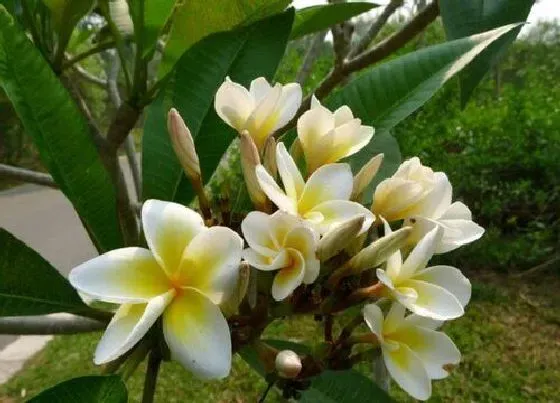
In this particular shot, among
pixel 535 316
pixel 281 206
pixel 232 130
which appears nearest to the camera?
pixel 281 206

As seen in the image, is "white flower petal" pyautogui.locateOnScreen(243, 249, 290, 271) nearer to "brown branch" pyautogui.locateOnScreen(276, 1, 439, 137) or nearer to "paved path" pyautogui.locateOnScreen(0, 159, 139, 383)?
"brown branch" pyautogui.locateOnScreen(276, 1, 439, 137)

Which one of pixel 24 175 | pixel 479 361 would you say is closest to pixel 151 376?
pixel 24 175

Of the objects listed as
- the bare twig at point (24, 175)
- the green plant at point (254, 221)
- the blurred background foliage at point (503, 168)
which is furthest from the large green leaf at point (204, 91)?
the blurred background foliage at point (503, 168)

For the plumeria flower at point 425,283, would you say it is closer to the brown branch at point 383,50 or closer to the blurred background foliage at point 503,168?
the brown branch at point 383,50

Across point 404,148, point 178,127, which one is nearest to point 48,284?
point 178,127

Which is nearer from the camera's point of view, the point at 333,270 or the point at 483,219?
the point at 333,270

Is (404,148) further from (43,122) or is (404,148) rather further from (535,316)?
(43,122)

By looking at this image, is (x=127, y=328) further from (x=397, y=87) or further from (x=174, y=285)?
(x=397, y=87)
